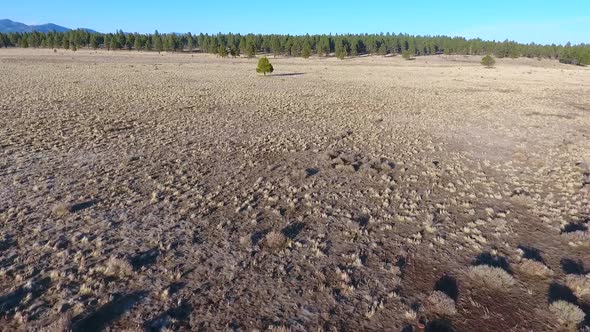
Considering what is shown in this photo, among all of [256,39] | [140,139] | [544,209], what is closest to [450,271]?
[544,209]

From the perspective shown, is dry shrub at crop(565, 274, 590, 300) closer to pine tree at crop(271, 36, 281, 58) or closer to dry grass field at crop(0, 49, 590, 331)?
dry grass field at crop(0, 49, 590, 331)

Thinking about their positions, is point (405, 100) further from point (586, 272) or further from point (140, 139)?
point (586, 272)

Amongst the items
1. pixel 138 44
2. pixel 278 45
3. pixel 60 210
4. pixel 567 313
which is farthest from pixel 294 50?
pixel 567 313

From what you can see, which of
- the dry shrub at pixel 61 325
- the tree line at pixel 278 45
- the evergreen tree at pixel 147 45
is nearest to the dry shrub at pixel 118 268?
the dry shrub at pixel 61 325

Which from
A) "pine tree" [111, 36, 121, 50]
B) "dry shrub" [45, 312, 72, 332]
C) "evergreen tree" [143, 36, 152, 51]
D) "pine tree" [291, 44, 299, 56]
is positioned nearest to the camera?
"dry shrub" [45, 312, 72, 332]

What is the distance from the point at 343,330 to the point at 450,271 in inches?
122

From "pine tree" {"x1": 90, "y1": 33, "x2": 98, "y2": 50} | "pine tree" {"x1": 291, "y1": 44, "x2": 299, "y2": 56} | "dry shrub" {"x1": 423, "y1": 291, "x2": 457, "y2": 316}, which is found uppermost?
"pine tree" {"x1": 90, "y1": 33, "x2": 98, "y2": 50}

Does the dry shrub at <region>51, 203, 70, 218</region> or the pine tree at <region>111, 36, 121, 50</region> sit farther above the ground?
the pine tree at <region>111, 36, 121, 50</region>

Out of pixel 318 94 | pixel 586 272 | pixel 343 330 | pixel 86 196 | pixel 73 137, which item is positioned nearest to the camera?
pixel 343 330

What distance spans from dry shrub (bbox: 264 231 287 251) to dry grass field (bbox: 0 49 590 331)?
0.25 feet

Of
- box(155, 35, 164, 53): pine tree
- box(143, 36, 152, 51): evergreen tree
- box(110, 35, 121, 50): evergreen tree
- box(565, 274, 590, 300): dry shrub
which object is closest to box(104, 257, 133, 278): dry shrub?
box(565, 274, 590, 300): dry shrub

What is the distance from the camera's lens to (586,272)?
819 cm

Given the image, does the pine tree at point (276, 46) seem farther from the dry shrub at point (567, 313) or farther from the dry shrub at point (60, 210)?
the dry shrub at point (567, 313)

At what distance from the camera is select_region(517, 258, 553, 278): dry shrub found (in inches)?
317
